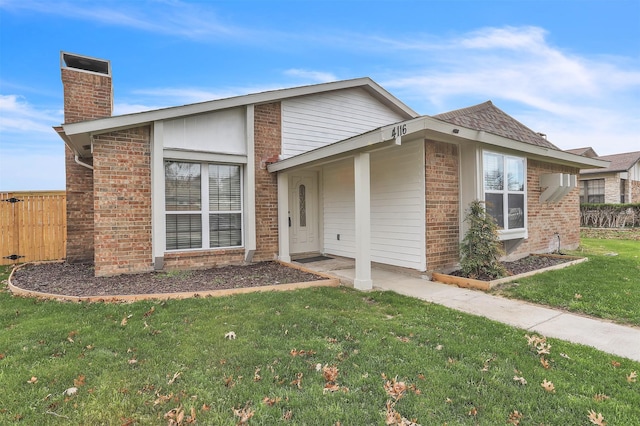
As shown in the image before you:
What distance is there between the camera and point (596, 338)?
12.2 feet

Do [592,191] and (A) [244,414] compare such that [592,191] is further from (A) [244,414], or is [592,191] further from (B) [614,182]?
(A) [244,414]

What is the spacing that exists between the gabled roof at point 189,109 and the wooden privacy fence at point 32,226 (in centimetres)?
256

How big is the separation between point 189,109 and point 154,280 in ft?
11.7

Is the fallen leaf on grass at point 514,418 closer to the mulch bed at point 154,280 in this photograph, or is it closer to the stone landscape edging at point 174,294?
the stone landscape edging at point 174,294

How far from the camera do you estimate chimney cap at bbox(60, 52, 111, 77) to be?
8184mm

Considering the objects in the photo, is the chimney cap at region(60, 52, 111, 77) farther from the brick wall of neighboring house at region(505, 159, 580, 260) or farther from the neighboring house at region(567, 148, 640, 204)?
the neighboring house at region(567, 148, 640, 204)

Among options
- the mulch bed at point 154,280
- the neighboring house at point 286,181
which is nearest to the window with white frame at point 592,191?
the neighboring house at point 286,181

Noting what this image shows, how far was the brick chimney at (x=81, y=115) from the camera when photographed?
26.9 ft

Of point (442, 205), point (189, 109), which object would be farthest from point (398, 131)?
point (189, 109)

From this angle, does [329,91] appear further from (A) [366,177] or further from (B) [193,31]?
(B) [193,31]

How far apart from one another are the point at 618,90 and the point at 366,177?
1695 cm

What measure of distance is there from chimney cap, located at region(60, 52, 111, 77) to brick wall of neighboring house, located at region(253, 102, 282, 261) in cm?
427

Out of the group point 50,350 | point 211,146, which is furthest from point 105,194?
point 50,350

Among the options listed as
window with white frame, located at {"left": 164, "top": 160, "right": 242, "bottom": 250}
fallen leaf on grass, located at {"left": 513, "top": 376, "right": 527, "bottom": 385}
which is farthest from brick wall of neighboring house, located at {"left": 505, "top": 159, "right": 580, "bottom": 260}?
window with white frame, located at {"left": 164, "top": 160, "right": 242, "bottom": 250}
